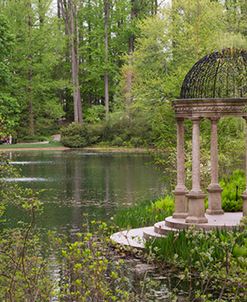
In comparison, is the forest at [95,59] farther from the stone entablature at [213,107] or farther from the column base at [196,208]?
the column base at [196,208]

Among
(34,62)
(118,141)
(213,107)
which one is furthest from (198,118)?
(34,62)

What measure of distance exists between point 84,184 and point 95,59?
37.8 m

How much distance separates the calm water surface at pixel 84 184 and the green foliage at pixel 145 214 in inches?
61.8

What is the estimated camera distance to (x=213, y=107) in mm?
13203

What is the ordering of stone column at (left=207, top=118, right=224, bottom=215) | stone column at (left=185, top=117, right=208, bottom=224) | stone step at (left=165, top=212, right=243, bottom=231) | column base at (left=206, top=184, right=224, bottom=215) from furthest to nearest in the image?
column base at (left=206, top=184, right=224, bottom=215)
stone column at (left=207, top=118, right=224, bottom=215)
stone column at (left=185, top=117, right=208, bottom=224)
stone step at (left=165, top=212, right=243, bottom=231)

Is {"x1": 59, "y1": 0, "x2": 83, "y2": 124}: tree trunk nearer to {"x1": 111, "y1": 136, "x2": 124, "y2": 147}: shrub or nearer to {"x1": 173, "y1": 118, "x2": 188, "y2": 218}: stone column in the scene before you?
{"x1": 111, "y1": 136, "x2": 124, "y2": 147}: shrub

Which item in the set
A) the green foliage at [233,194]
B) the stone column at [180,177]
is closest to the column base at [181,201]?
the stone column at [180,177]

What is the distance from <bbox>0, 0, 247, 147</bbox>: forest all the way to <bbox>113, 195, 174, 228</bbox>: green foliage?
20.6m

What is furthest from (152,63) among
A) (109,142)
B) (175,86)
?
(109,142)

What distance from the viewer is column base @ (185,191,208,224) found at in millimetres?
13086

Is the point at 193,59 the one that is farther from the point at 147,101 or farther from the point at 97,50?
the point at 97,50

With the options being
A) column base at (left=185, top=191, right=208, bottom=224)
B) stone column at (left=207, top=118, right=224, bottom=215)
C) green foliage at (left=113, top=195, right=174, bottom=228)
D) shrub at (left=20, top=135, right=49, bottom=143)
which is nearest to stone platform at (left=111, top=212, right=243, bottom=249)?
column base at (left=185, top=191, right=208, bottom=224)

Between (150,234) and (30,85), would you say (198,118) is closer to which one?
(150,234)

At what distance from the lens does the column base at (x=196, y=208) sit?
13086 millimetres
